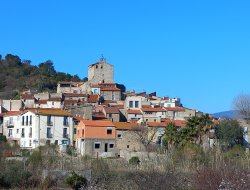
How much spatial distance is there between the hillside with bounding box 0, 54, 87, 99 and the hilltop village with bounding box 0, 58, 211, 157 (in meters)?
9.51

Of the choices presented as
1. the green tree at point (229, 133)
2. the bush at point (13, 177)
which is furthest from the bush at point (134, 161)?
the bush at point (13, 177)

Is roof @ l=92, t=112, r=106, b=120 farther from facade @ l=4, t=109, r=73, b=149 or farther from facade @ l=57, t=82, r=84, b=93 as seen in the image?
facade @ l=57, t=82, r=84, b=93

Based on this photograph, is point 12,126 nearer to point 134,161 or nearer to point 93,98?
point 93,98

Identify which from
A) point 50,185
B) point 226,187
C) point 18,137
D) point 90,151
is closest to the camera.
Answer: point 226,187

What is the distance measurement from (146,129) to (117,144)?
11.2ft

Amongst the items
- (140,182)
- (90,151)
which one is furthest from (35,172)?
(90,151)

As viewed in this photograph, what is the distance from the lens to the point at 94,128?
53.9m

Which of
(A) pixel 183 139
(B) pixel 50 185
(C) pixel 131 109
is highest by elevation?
(C) pixel 131 109

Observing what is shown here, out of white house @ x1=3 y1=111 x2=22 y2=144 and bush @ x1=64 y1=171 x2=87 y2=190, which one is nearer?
bush @ x1=64 y1=171 x2=87 y2=190

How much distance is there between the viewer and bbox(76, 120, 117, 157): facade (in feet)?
176

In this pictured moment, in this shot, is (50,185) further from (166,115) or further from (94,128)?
(166,115)

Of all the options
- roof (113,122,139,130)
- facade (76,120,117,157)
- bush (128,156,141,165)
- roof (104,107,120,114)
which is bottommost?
bush (128,156,141,165)

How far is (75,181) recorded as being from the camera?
3694cm

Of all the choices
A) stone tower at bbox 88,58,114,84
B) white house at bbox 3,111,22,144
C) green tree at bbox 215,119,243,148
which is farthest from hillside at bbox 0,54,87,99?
green tree at bbox 215,119,243,148
